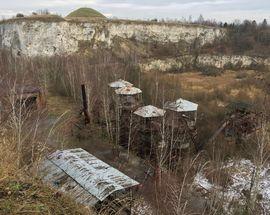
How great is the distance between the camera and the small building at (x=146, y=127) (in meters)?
14.2

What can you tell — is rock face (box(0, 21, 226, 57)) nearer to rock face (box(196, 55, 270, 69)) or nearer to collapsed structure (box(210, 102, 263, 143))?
rock face (box(196, 55, 270, 69))

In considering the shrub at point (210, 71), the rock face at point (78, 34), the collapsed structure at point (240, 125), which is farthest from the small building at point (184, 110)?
the shrub at point (210, 71)

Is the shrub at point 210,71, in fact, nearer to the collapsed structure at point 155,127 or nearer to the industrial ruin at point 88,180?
the collapsed structure at point 155,127

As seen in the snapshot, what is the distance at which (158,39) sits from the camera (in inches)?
2165

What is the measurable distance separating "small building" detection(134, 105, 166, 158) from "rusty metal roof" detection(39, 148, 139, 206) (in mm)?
5969

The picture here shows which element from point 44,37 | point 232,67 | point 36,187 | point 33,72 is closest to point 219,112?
point 33,72

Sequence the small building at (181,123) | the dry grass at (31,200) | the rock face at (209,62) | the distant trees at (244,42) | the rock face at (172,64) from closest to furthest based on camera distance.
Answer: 1. the dry grass at (31,200)
2. the small building at (181,123)
3. the rock face at (172,64)
4. the rock face at (209,62)
5. the distant trees at (244,42)

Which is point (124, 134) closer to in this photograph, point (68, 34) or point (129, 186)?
point (129, 186)

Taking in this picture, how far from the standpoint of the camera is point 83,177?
24.1 feet

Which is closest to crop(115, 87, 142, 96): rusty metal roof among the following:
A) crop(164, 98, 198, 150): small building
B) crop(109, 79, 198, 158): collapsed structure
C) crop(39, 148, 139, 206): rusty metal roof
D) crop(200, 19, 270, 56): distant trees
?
crop(109, 79, 198, 158): collapsed structure

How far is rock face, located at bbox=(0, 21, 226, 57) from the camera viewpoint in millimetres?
37438

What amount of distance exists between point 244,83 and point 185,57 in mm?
15120

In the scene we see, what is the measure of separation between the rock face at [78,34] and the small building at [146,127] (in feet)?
73.6

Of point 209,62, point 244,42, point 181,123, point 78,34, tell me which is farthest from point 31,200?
point 244,42
